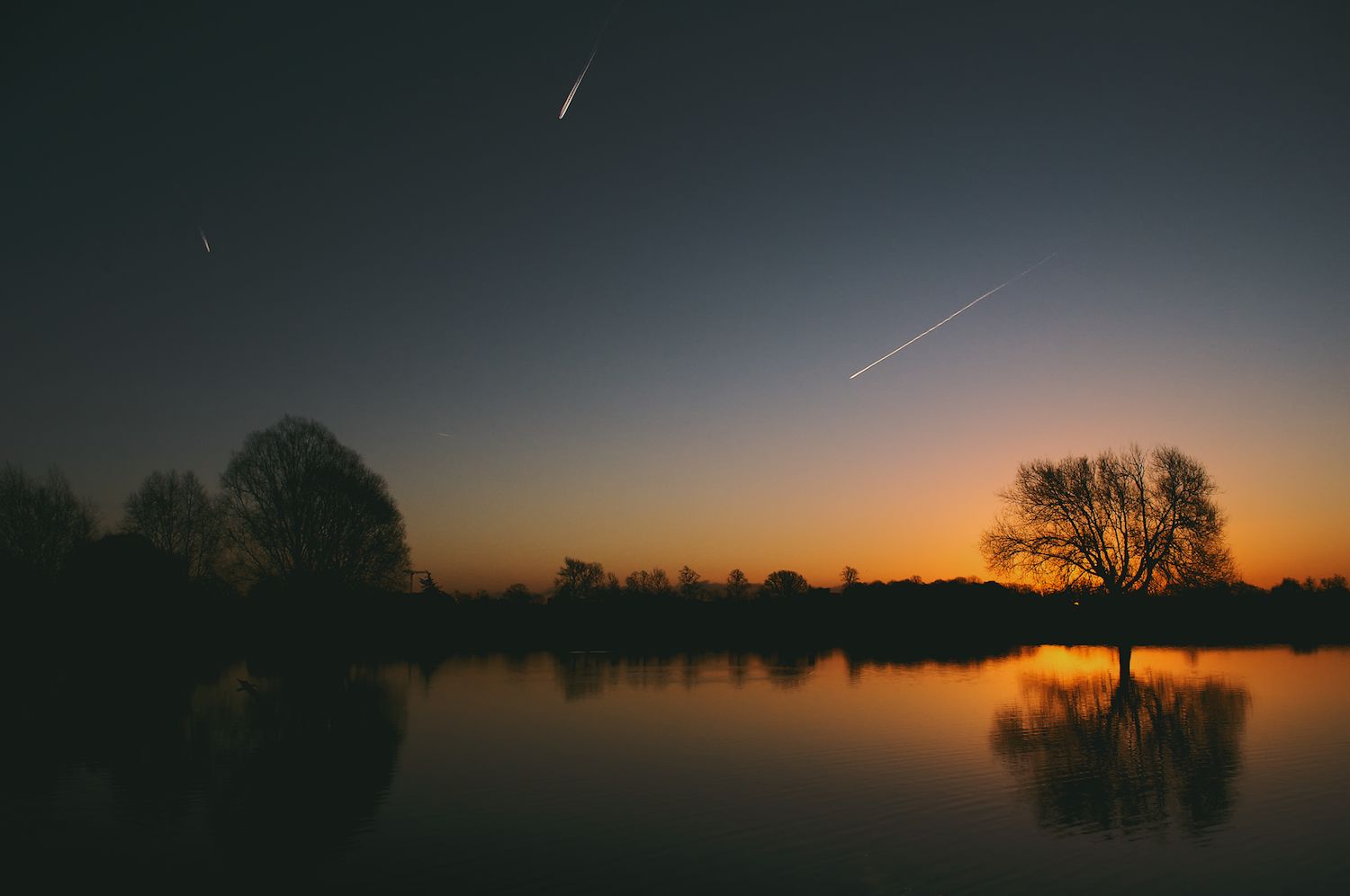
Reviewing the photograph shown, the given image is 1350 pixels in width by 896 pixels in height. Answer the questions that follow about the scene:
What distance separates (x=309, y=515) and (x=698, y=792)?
44479 mm

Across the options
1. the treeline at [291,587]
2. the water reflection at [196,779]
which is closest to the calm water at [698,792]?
the water reflection at [196,779]

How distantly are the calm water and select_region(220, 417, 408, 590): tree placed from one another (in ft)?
72.4

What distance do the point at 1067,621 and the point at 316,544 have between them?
6745 cm

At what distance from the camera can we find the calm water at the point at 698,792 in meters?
10.2

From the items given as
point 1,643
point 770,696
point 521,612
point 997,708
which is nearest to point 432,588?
point 521,612

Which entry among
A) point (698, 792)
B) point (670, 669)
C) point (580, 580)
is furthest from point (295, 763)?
point (580, 580)

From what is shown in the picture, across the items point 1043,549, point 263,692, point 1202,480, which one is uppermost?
point 1202,480

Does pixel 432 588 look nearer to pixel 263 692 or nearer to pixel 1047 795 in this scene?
pixel 263 692

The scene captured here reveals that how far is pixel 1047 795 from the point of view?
539 inches

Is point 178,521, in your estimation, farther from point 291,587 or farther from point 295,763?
point 295,763

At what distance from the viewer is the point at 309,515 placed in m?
51.4

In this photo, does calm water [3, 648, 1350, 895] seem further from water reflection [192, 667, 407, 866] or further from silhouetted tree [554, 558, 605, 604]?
silhouetted tree [554, 558, 605, 604]

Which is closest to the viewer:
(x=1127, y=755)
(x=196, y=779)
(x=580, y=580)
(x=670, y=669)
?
(x=196, y=779)

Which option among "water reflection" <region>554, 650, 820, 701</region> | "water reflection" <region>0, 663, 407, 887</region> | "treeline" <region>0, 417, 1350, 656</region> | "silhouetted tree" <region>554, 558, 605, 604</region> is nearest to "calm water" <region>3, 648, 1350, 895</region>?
"water reflection" <region>0, 663, 407, 887</region>
